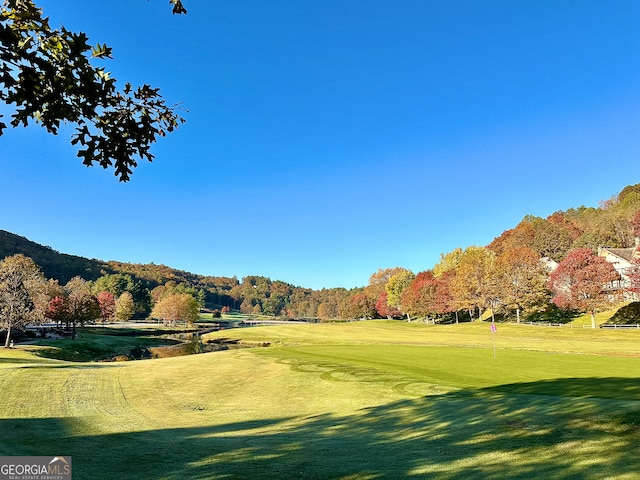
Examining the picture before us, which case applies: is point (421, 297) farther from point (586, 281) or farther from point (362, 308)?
point (362, 308)

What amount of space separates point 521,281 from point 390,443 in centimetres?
7605

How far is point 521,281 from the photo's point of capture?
75.9 meters

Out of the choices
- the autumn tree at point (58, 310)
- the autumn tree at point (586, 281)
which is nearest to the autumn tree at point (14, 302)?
→ the autumn tree at point (58, 310)

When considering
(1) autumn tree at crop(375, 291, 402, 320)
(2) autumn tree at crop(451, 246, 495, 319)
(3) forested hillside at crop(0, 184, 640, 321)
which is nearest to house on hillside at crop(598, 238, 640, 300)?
(3) forested hillside at crop(0, 184, 640, 321)

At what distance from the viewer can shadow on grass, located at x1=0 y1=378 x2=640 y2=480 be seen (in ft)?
24.1

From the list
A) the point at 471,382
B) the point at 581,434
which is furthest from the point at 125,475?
the point at 471,382

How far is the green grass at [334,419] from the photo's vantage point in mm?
7660

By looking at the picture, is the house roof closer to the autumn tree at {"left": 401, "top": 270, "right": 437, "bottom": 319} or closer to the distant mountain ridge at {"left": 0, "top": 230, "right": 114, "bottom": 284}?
the autumn tree at {"left": 401, "top": 270, "right": 437, "bottom": 319}

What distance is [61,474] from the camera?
7246 millimetres

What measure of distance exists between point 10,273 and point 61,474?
46129mm

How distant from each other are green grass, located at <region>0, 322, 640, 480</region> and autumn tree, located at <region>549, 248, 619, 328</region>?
46733 millimetres

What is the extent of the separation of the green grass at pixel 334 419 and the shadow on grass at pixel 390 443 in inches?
1.7

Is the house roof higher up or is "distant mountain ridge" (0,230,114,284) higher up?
"distant mountain ridge" (0,230,114,284)

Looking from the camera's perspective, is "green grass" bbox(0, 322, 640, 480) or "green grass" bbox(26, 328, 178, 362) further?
"green grass" bbox(26, 328, 178, 362)
